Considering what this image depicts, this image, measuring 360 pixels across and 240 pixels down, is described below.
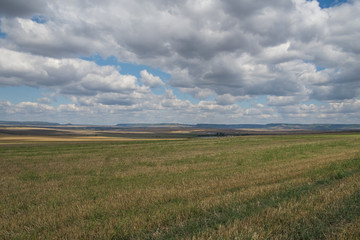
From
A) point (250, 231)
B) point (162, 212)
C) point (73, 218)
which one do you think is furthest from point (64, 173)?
point (250, 231)

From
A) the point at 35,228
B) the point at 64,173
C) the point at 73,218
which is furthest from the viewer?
the point at 64,173

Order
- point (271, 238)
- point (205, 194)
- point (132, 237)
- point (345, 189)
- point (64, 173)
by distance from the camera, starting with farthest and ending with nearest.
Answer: point (64, 173) < point (205, 194) < point (345, 189) < point (132, 237) < point (271, 238)

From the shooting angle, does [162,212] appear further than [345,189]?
→ No

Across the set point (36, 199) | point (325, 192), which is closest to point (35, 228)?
point (36, 199)

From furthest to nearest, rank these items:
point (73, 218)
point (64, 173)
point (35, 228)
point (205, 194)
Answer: point (64, 173) → point (205, 194) → point (73, 218) → point (35, 228)

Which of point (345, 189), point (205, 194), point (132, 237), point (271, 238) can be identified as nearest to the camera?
point (271, 238)

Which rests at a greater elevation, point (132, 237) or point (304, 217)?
point (304, 217)

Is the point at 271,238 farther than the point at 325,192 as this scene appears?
No

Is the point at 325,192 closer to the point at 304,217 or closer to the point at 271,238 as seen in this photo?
the point at 304,217

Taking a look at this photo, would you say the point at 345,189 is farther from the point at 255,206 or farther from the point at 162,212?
the point at 162,212

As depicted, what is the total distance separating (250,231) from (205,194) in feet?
17.3

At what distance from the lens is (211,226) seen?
6.75 metres

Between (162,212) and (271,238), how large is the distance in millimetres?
3764

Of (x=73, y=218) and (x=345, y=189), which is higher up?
(x=345, y=189)
